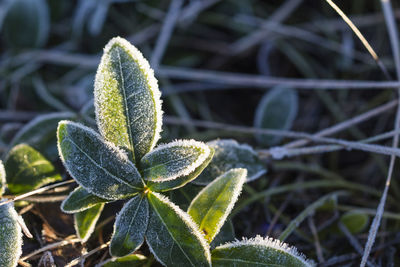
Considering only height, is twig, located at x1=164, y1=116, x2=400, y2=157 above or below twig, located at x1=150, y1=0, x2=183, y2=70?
below

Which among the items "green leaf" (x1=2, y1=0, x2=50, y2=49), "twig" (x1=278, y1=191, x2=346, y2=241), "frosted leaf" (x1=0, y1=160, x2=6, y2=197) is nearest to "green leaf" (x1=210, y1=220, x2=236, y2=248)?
"twig" (x1=278, y1=191, x2=346, y2=241)

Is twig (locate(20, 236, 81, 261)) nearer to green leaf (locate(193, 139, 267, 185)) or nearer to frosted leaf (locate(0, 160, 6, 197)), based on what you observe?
frosted leaf (locate(0, 160, 6, 197))

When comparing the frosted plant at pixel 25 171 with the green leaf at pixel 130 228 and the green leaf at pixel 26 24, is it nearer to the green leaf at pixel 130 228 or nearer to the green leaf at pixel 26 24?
the green leaf at pixel 130 228

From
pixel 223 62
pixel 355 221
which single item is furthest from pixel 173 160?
pixel 223 62

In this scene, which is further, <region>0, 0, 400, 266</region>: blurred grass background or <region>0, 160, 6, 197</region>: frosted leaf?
<region>0, 0, 400, 266</region>: blurred grass background

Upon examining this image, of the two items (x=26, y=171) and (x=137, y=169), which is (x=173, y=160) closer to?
(x=137, y=169)

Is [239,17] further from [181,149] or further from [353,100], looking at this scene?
[181,149]

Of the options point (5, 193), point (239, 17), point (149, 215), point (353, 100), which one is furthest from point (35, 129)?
point (353, 100)
